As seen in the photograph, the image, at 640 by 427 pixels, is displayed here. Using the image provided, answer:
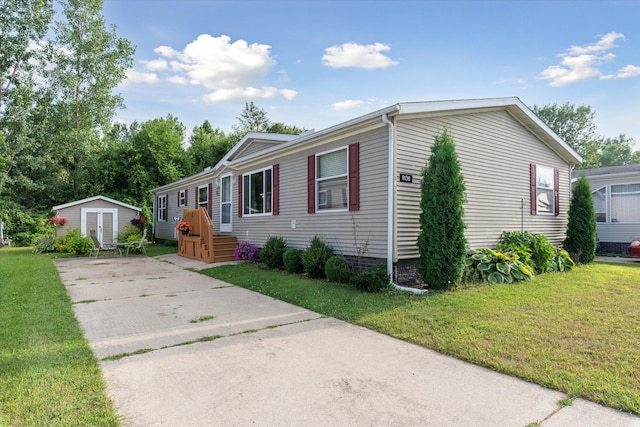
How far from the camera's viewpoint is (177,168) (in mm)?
24312

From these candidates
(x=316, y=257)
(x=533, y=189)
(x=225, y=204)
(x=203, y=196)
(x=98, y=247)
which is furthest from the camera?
(x=203, y=196)

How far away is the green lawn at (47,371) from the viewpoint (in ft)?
7.58

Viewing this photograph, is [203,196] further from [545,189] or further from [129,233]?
[545,189]

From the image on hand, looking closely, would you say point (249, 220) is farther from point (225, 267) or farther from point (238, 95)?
point (238, 95)

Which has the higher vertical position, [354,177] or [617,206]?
[354,177]

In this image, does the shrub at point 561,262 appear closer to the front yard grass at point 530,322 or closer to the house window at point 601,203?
the front yard grass at point 530,322

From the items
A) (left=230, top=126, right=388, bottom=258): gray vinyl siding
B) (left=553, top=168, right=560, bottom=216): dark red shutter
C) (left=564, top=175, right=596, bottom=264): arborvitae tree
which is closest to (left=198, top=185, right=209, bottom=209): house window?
(left=230, top=126, right=388, bottom=258): gray vinyl siding

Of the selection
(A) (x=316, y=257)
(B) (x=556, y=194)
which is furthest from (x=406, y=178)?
(B) (x=556, y=194)

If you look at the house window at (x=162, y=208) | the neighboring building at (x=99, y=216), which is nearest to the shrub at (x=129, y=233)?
the neighboring building at (x=99, y=216)

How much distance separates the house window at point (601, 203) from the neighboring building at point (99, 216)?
19.2 metres

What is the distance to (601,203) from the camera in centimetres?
1284

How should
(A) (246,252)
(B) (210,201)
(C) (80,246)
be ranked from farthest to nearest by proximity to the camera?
(C) (80,246) < (B) (210,201) < (A) (246,252)

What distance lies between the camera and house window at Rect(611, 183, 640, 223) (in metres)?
11.9

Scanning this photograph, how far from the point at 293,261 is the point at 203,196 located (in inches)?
323
